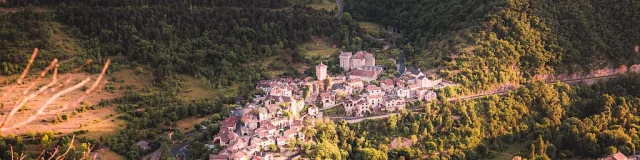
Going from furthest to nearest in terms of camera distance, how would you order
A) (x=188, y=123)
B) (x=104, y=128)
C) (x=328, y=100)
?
(x=188, y=123) < (x=104, y=128) < (x=328, y=100)

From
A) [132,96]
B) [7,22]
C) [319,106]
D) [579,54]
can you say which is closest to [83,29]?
[7,22]

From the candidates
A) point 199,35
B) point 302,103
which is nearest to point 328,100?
point 302,103

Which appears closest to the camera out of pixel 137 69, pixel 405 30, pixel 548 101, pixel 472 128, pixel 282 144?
pixel 282 144

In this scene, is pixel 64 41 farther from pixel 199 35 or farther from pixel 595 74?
pixel 595 74

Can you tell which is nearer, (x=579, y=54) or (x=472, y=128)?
(x=472, y=128)

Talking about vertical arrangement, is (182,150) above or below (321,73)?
below

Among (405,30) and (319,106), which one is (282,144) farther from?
(405,30)
